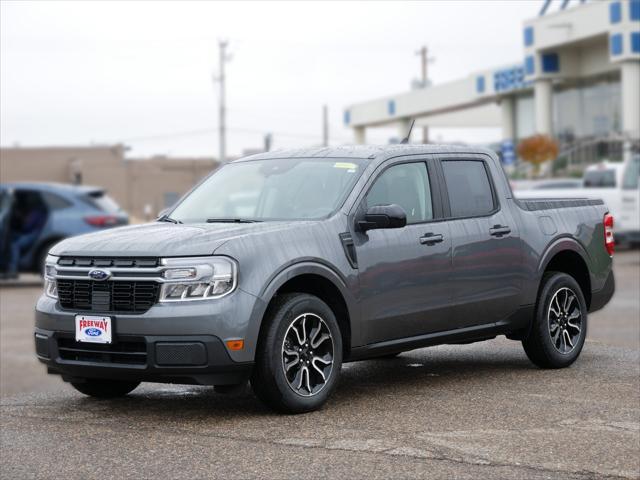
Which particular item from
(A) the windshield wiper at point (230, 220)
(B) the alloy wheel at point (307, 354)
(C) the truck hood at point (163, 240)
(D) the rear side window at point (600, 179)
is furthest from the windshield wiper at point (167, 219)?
(D) the rear side window at point (600, 179)

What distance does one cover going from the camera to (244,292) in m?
7.58

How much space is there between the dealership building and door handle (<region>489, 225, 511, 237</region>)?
44.0 meters

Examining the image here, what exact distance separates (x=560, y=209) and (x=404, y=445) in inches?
164

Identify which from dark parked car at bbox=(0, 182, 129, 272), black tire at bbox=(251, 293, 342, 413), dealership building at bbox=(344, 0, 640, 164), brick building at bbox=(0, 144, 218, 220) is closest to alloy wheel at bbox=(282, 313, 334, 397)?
black tire at bbox=(251, 293, 342, 413)

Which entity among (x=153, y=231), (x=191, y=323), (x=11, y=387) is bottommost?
(x=11, y=387)

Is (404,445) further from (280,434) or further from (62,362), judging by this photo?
(62,362)

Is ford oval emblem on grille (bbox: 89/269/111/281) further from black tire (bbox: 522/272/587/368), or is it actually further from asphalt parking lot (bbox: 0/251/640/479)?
black tire (bbox: 522/272/587/368)

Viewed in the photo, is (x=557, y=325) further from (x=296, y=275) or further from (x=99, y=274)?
(x=99, y=274)

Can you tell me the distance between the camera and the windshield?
8.61 meters

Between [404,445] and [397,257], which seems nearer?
[404,445]

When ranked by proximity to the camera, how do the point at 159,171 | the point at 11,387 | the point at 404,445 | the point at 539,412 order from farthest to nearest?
the point at 159,171, the point at 11,387, the point at 539,412, the point at 404,445

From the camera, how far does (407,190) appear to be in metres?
9.12

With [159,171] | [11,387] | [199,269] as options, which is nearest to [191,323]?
[199,269]

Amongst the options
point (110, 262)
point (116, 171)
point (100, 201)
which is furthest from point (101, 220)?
point (116, 171)
